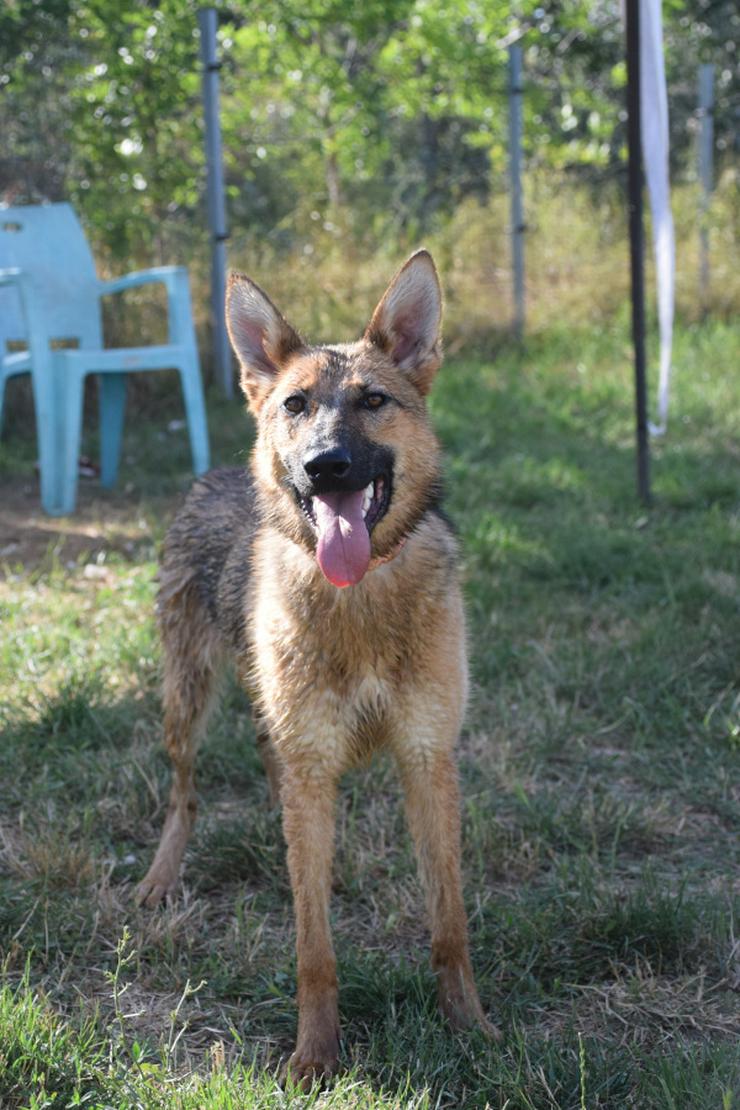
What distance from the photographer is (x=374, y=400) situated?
273cm

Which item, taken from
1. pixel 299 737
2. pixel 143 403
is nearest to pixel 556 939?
pixel 299 737

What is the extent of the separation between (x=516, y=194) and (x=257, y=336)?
771 centimetres

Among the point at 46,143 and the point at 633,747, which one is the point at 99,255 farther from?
the point at 633,747

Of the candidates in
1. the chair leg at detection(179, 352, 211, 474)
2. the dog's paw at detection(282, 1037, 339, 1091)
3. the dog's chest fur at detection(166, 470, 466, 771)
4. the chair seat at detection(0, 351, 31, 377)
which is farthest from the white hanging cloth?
the dog's paw at detection(282, 1037, 339, 1091)

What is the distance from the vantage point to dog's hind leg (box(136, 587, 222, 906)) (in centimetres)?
340

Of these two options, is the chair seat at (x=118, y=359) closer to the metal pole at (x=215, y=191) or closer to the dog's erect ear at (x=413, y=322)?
the metal pole at (x=215, y=191)

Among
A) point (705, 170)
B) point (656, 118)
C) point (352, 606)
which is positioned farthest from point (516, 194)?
point (352, 606)

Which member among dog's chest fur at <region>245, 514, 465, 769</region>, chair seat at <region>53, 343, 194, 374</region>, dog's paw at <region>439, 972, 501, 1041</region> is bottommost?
dog's paw at <region>439, 972, 501, 1041</region>

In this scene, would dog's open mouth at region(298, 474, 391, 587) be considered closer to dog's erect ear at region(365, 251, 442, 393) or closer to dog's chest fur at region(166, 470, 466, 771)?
dog's chest fur at region(166, 470, 466, 771)

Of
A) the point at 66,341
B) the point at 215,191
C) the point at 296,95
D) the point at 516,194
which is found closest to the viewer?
the point at 66,341

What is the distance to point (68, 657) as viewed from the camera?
4504 mm

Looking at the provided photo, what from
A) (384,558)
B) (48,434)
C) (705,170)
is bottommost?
(384,558)

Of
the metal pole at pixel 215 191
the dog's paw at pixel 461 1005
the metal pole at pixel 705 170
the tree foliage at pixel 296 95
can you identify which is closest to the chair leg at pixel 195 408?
the metal pole at pixel 215 191

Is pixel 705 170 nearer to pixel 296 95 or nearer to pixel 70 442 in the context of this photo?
pixel 296 95
